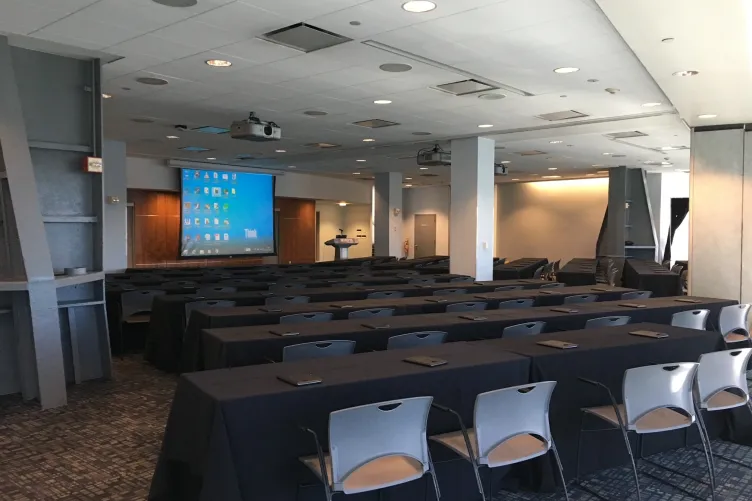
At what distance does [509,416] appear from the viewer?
2.91m

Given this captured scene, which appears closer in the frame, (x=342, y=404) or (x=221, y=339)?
(x=342, y=404)

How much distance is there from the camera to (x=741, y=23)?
4.15 metres

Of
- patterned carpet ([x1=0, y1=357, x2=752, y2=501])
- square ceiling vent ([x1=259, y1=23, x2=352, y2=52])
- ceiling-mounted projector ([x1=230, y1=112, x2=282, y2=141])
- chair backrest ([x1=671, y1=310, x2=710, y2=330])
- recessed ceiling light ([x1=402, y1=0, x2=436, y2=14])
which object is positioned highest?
square ceiling vent ([x1=259, y1=23, x2=352, y2=52])

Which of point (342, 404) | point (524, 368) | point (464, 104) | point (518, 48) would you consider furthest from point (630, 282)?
point (342, 404)

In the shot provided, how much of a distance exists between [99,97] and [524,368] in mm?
5128

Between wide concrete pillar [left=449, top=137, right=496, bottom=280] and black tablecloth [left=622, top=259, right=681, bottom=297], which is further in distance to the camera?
black tablecloth [left=622, top=259, right=681, bottom=297]

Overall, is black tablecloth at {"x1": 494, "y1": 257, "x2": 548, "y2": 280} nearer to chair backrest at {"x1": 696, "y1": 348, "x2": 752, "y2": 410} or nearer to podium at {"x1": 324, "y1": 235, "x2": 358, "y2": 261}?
podium at {"x1": 324, "y1": 235, "x2": 358, "y2": 261}

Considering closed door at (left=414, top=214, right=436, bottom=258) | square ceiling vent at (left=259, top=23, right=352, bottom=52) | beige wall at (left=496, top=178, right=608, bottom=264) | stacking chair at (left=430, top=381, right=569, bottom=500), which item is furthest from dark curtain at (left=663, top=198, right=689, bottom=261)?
stacking chair at (left=430, top=381, right=569, bottom=500)

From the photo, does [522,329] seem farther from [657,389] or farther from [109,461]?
[109,461]

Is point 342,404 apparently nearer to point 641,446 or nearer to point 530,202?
point 641,446

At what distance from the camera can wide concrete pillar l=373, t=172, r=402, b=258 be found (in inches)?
704

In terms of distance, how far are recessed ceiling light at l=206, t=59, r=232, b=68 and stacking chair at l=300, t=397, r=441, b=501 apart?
15.2ft

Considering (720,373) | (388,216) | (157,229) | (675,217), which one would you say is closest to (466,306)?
(720,373)

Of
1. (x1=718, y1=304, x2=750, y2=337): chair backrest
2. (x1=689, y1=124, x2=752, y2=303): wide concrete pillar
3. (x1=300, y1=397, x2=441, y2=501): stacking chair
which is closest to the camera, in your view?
(x1=300, y1=397, x2=441, y2=501): stacking chair
